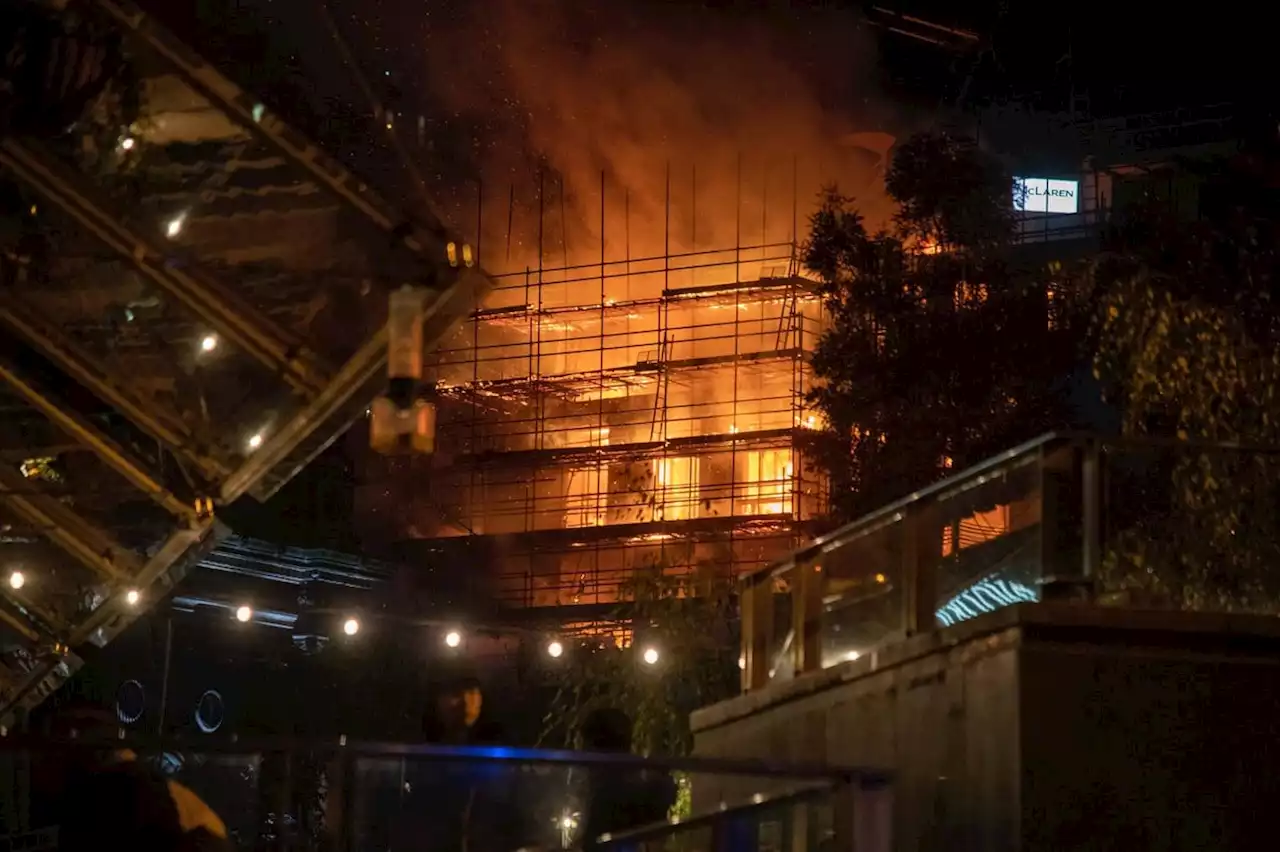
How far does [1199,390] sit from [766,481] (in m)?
19.8

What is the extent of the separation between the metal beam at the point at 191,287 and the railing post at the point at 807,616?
4.60 meters

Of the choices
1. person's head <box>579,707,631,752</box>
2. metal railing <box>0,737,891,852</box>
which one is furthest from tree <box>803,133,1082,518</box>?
metal railing <box>0,737,891,852</box>

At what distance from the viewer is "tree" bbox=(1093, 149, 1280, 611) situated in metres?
8.59

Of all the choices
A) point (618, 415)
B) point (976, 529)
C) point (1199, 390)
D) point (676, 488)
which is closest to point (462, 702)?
point (976, 529)

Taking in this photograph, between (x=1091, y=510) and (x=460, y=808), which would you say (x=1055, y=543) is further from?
(x=460, y=808)

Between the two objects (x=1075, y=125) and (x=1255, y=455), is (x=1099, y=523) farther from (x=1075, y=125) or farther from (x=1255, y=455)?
(x=1075, y=125)

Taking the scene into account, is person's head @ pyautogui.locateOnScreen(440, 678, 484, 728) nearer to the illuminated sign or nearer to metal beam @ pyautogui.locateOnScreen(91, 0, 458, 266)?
metal beam @ pyautogui.locateOnScreen(91, 0, 458, 266)

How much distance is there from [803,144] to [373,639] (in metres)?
13.8

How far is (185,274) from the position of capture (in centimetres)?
681

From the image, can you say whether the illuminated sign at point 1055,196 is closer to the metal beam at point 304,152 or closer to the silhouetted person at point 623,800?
the metal beam at point 304,152

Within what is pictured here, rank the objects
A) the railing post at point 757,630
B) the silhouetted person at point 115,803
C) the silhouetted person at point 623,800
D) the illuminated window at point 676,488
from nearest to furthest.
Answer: the silhouetted person at point 115,803
the silhouetted person at point 623,800
the railing post at point 757,630
the illuminated window at point 676,488

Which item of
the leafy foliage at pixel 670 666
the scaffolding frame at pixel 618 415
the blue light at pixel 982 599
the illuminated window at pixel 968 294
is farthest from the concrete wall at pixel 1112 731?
the scaffolding frame at pixel 618 415

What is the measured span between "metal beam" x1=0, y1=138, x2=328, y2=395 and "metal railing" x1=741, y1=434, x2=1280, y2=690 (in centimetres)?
327

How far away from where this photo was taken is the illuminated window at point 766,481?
31.5 meters
